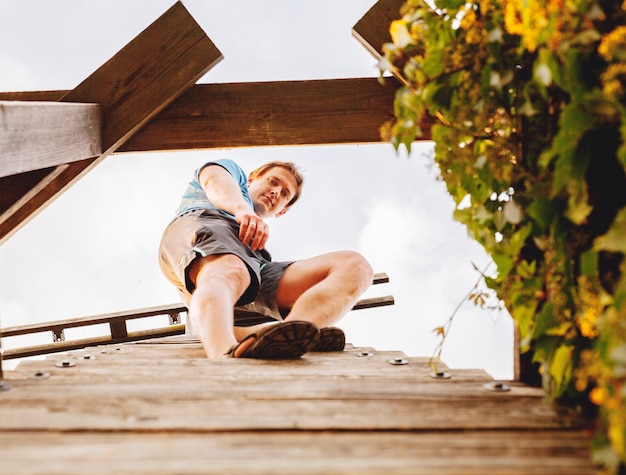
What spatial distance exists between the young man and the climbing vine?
2.08ft

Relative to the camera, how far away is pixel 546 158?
0.87 metres

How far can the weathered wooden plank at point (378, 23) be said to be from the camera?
7.45ft

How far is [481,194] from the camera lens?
3.82 ft

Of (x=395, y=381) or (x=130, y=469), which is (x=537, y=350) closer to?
(x=395, y=381)

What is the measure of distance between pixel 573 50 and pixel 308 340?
3.27 feet

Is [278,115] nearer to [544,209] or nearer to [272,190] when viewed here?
[272,190]

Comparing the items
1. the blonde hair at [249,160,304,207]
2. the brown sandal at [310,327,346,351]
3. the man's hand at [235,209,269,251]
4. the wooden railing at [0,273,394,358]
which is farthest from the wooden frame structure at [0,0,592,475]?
the wooden railing at [0,273,394,358]

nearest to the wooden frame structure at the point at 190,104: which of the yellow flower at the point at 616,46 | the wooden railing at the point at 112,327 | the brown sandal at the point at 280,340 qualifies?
the brown sandal at the point at 280,340

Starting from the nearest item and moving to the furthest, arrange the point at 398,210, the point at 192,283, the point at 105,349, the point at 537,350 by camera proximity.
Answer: the point at 537,350 → the point at 105,349 → the point at 192,283 → the point at 398,210

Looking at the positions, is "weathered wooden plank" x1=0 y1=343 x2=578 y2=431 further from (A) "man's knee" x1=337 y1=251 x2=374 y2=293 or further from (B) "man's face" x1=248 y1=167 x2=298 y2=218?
(B) "man's face" x1=248 y1=167 x2=298 y2=218

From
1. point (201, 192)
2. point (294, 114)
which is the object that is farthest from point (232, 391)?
point (201, 192)

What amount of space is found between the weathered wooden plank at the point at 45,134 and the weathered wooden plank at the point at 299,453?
0.83 meters

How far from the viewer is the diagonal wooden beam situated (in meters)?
2.28

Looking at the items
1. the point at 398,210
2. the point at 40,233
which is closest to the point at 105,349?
the point at 40,233
